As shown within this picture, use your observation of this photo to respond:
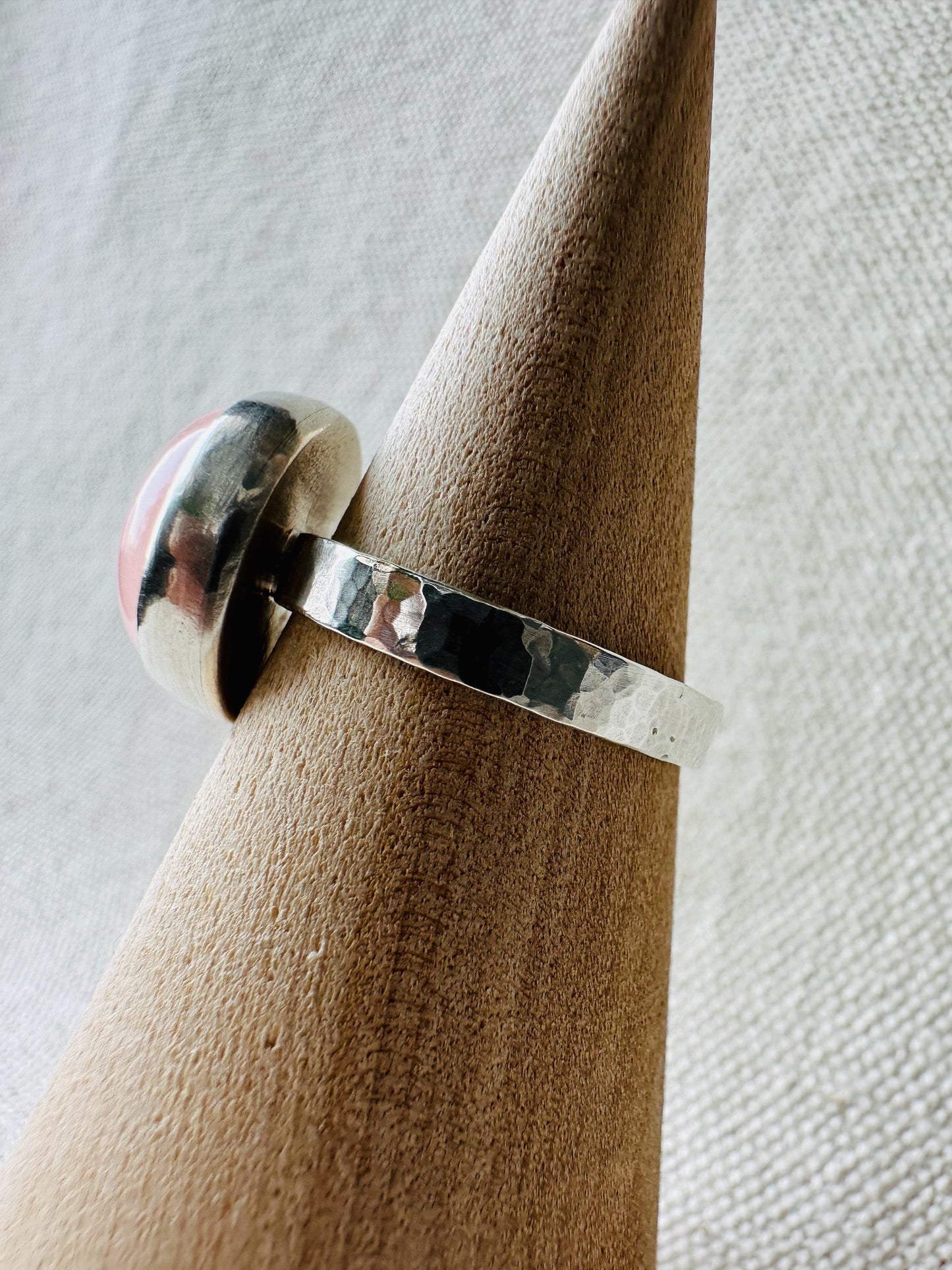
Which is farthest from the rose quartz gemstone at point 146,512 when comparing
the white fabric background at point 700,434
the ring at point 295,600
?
the white fabric background at point 700,434

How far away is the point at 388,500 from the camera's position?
213mm

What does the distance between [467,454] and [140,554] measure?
8cm

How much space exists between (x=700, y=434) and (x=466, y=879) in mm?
264

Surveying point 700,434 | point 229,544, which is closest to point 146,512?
point 229,544

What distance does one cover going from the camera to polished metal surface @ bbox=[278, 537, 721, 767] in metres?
0.19

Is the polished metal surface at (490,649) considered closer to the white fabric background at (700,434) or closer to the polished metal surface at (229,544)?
the polished metal surface at (229,544)

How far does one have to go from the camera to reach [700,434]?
399mm

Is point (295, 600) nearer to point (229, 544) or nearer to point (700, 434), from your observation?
point (229, 544)

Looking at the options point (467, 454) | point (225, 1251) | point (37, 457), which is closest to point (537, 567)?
point (467, 454)

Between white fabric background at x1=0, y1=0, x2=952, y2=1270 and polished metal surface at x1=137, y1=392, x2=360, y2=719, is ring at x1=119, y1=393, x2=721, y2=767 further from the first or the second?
white fabric background at x1=0, y1=0, x2=952, y2=1270

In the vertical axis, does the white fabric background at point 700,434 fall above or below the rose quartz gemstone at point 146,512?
below

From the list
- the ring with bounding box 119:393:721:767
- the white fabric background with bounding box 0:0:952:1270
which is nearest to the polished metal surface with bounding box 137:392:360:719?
the ring with bounding box 119:393:721:767

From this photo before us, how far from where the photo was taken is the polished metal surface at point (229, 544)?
0.70 feet

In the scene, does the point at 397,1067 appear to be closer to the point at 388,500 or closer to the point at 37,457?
the point at 388,500
